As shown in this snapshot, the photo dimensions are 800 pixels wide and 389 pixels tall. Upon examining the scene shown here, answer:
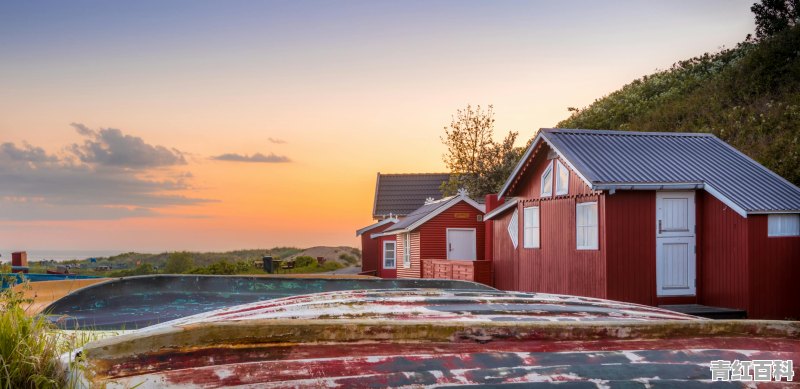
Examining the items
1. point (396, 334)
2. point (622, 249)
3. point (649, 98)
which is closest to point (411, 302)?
point (396, 334)

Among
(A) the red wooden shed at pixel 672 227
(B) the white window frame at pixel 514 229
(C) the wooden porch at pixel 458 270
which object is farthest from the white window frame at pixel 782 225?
(C) the wooden porch at pixel 458 270

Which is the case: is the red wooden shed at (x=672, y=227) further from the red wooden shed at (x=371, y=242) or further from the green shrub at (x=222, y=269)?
the red wooden shed at (x=371, y=242)

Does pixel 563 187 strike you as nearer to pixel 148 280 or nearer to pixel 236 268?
pixel 148 280

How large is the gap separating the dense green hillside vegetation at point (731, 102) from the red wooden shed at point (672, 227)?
8526 millimetres

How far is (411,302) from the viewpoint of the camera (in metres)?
4.40

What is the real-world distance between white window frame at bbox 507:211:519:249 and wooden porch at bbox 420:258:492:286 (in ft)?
6.38

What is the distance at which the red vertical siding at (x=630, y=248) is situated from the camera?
16.3m

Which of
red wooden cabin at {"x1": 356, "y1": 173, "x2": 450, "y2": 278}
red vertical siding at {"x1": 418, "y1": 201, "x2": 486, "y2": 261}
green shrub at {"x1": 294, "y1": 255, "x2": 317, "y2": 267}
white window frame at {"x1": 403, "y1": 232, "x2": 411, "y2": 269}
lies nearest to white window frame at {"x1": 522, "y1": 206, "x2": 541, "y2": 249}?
red vertical siding at {"x1": 418, "y1": 201, "x2": 486, "y2": 261}

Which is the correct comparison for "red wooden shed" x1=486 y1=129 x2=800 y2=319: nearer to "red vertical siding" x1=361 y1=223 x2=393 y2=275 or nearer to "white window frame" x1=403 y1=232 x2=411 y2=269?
"white window frame" x1=403 y1=232 x2=411 y2=269

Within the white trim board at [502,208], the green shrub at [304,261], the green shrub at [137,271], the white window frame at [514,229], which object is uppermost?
the white trim board at [502,208]

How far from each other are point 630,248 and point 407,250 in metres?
17.4

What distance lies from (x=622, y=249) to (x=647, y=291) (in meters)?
1.12

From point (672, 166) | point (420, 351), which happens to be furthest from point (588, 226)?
point (420, 351)

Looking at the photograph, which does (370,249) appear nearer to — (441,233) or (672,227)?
(441,233)
